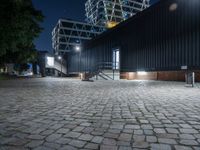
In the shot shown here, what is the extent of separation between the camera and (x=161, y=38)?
16703 millimetres

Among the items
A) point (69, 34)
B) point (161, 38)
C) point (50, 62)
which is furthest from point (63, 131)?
point (69, 34)

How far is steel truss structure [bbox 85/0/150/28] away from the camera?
104 meters

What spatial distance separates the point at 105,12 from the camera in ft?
341

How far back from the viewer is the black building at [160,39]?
13953 millimetres

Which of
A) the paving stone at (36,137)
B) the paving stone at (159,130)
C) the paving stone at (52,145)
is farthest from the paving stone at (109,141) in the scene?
the paving stone at (36,137)

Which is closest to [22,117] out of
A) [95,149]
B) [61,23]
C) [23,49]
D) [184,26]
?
[95,149]

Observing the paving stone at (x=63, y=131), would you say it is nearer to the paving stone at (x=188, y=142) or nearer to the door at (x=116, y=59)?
the paving stone at (x=188, y=142)

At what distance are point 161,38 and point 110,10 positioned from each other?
9666 cm

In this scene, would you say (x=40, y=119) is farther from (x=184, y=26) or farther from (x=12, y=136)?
(x=184, y=26)

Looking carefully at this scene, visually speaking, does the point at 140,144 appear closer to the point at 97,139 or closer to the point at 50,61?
the point at 97,139

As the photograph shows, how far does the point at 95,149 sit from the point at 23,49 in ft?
64.5

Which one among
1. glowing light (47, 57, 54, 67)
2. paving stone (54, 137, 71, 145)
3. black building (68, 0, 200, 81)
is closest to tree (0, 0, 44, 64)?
black building (68, 0, 200, 81)

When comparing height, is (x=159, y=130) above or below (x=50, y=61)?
below

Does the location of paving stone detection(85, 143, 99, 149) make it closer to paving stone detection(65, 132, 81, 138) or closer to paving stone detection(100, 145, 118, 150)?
paving stone detection(100, 145, 118, 150)
